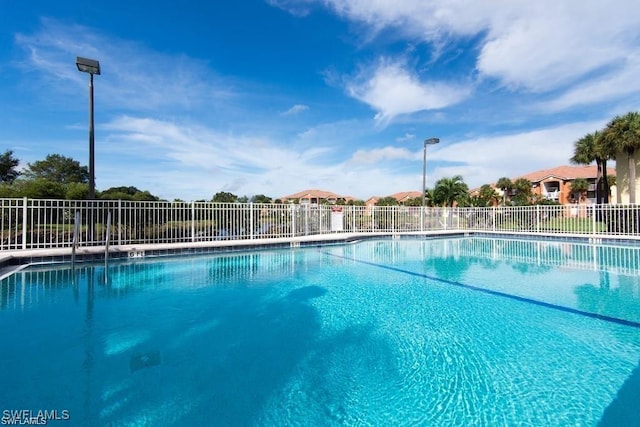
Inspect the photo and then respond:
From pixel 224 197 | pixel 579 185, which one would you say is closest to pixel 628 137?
pixel 224 197

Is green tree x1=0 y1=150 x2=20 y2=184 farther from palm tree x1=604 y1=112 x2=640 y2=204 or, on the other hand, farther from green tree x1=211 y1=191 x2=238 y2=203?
palm tree x1=604 y1=112 x2=640 y2=204

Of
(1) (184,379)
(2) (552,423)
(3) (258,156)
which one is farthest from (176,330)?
(3) (258,156)

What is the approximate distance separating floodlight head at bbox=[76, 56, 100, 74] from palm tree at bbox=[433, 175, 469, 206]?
27697mm

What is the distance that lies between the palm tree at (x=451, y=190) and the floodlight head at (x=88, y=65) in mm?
27697

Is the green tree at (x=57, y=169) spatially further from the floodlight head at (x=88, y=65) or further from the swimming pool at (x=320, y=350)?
the swimming pool at (x=320, y=350)

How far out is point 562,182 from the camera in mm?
43094

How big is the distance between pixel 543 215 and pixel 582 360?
17.8 meters

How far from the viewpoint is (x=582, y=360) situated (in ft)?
10.4

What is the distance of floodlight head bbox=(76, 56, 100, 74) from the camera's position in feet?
28.5

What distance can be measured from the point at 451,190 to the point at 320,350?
2902cm

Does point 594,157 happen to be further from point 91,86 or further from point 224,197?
point 91,86

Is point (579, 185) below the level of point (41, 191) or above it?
above

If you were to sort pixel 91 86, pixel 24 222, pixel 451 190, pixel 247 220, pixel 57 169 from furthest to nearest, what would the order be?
pixel 57 169 < pixel 451 190 < pixel 247 220 < pixel 91 86 < pixel 24 222

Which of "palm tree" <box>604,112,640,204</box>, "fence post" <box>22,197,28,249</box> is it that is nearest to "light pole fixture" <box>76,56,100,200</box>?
"fence post" <box>22,197,28,249</box>
